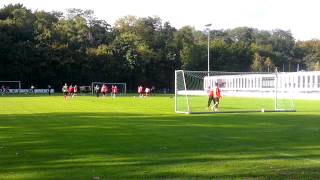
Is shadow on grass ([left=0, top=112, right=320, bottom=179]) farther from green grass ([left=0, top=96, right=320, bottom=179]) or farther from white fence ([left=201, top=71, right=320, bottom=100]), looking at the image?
white fence ([left=201, top=71, right=320, bottom=100])

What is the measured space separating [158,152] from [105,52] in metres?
88.3

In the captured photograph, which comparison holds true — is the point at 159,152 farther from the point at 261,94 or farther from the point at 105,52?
the point at 105,52

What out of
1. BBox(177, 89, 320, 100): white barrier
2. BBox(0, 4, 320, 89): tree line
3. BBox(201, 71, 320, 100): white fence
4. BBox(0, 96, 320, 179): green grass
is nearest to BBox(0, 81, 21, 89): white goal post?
BBox(0, 4, 320, 89): tree line

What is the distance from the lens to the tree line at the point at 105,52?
9181 cm

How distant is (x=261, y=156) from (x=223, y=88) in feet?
200

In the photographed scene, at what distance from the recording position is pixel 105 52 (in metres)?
99.8

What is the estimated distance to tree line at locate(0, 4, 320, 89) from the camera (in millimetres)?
91812

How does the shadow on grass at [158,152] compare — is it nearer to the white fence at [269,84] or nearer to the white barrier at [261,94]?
the white barrier at [261,94]

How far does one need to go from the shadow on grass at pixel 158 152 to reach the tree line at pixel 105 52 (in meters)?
74.4

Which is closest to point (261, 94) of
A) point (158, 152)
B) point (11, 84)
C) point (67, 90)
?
point (67, 90)

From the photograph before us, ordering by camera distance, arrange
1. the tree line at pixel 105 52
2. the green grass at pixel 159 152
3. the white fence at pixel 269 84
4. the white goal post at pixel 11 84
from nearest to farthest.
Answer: the green grass at pixel 159 152 < the white fence at pixel 269 84 < the white goal post at pixel 11 84 < the tree line at pixel 105 52

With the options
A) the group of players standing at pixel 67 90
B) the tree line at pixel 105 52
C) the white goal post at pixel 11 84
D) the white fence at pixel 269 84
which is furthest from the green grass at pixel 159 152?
the tree line at pixel 105 52

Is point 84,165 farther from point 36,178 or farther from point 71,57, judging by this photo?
point 71,57

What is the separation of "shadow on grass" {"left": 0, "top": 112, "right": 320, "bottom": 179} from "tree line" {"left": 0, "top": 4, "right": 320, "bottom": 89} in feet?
244
